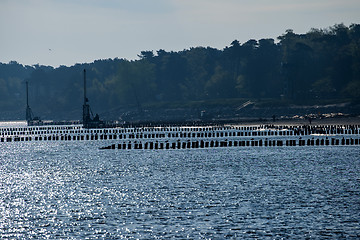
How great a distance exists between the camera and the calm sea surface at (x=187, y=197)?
40125 millimetres

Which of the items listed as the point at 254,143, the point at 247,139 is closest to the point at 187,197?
the point at 254,143

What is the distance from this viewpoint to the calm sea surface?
4012cm

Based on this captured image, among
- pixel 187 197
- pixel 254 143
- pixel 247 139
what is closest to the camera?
pixel 187 197

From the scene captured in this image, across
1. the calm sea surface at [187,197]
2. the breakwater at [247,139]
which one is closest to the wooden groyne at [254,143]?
the breakwater at [247,139]

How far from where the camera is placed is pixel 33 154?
109750mm

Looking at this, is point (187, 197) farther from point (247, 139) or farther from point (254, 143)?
point (247, 139)

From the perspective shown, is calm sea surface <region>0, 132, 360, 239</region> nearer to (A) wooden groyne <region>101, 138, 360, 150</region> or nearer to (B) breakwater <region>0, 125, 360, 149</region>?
(A) wooden groyne <region>101, 138, 360, 150</region>

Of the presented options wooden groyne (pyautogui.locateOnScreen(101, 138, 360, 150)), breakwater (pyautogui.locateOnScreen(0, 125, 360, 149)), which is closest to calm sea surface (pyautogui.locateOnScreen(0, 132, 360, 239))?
wooden groyne (pyautogui.locateOnScreen(101, 138, 360, 150))

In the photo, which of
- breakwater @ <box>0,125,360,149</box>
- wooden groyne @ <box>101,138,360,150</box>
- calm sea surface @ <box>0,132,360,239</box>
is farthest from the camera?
breakwater @ <box>0,125,360,149</box>

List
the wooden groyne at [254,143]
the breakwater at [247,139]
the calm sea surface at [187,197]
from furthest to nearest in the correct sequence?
the breakwater at [247,139] → the wooden groyne at [254,143] → the calm sea surface at [187,197]

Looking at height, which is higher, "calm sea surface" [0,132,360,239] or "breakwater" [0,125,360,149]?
"breakwater" [0,125,360,149]

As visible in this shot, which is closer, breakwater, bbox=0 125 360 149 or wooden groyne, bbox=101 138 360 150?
wooden groyne, bbox=101 138 360 150

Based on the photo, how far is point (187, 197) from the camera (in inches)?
2051

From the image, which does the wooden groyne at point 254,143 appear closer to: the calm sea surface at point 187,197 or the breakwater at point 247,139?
the breakwater at point 247,139
